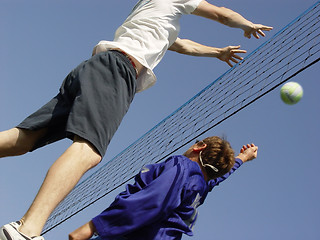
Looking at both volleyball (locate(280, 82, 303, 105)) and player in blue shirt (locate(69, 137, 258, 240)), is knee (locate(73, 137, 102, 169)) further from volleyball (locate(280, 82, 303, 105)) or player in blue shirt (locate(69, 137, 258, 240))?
volleyball (locate(280, 82, 303, 105))

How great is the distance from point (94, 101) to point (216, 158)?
5.28 ft

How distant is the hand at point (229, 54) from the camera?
242 inches

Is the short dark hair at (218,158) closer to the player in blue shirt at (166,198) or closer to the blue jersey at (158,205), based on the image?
the player in blue shirt at (166,198)

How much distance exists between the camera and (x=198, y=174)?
4703 millimetres

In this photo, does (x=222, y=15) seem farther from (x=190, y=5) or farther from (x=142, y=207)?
(x=142, y=207)

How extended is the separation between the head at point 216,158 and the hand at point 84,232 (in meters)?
1.27

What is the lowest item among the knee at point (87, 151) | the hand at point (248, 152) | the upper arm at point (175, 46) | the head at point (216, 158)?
the knee at point (87, 151)

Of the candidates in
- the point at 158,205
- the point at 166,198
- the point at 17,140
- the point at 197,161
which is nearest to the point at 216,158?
the point at 197,161

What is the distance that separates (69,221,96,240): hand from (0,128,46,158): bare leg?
2.35 feet

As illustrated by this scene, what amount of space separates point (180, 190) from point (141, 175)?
15.7 inches

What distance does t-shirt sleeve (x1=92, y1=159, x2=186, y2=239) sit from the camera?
13.6 feet

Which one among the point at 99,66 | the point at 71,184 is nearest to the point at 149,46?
the point at 99,66

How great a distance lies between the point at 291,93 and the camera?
7.29 meters

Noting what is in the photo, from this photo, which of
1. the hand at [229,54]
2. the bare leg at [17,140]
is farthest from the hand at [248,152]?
the bare leg at [17,140]
